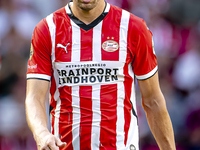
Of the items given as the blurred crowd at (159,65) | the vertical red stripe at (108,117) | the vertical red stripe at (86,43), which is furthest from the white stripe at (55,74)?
the blurred crowd at (159,65)

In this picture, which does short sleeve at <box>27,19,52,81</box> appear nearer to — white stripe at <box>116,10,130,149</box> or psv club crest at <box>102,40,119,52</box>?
psv club crest at <box>102,40,119,52</box>

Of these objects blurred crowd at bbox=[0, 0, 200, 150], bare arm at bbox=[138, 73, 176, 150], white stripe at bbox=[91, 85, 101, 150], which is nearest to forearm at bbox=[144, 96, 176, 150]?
bare arm at bbox=[138, 73, 176, 150]

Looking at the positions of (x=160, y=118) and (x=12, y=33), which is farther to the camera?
(x=12, y=33)

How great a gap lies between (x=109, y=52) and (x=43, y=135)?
760 mm

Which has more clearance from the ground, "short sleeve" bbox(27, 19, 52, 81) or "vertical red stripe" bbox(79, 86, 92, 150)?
"short sleeve" bbox(27, 19, 52, 81)

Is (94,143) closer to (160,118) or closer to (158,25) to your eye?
(160,118)

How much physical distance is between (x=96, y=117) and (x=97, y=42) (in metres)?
0.53

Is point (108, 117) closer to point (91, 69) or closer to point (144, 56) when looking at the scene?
point (91, 69)

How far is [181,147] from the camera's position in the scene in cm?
482

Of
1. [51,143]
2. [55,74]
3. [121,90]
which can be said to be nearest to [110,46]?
[121,90]

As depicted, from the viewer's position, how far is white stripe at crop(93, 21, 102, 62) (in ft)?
7.44

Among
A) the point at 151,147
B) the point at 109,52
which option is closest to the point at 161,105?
the point at 109,52

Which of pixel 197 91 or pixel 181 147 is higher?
pixel 197 91

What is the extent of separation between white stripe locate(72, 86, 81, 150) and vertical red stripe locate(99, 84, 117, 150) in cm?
16
